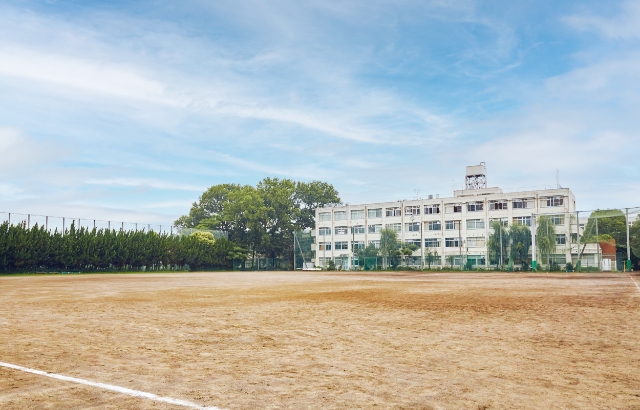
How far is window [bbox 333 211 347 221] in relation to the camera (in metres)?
104

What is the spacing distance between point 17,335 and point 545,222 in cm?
6803

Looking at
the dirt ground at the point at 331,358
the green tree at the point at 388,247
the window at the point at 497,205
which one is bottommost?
the dirt ground at the point at 331,358

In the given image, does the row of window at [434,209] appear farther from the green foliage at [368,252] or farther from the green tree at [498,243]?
the green foliage at [368,252]

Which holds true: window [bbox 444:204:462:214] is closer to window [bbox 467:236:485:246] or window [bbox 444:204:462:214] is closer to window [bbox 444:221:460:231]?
window [bbox 444:221:460:231]

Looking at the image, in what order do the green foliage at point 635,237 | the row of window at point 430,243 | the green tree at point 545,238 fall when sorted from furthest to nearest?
the row of window at point 430,243 → the green foliage at point 635,237 → the green tree at point 545,238

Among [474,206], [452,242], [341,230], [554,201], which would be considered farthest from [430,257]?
[341,230]

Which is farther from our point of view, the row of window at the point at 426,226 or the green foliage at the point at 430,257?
the green foliage at the point at 430,257

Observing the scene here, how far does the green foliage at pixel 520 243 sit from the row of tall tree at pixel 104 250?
47.1m

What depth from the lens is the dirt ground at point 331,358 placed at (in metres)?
6.20

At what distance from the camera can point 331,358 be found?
8664 millimetres

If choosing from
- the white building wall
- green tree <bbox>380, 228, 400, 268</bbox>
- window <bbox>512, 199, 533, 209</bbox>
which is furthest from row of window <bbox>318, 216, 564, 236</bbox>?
green tree <bbox>380, 228, 400, 268</bbox>

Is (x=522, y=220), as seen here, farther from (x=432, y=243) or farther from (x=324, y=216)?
(x=324, y=216)

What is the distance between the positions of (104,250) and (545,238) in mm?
57336

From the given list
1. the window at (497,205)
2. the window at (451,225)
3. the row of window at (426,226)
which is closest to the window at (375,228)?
the row of window at (426,226)
